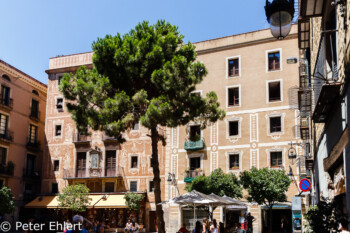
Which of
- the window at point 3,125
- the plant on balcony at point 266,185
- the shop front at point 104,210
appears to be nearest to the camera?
the plant on balcony at point 266,185

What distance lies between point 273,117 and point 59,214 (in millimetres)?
21345

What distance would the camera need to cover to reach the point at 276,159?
105ft

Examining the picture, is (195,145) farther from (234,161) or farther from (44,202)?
(44,202)

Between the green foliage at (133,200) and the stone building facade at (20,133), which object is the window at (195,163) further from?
the stone building facade at (20,133)

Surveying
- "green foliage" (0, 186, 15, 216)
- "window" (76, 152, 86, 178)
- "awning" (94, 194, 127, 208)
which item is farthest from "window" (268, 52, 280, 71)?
"green foliage" (0, 186, 15, 216)

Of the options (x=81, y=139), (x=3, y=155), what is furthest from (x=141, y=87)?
(x=3, y=155)

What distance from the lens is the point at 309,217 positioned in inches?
348

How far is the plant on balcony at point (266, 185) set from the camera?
2669cm

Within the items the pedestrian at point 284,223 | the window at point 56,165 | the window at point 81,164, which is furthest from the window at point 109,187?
the pedestrian at point 284,223

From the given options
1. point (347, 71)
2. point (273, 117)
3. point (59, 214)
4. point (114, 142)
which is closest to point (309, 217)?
point (347, 71)

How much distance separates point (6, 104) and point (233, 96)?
2086 centimetres

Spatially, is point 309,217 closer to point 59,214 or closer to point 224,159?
point 224,159

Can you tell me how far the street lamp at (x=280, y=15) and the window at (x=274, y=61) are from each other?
89.7 feet

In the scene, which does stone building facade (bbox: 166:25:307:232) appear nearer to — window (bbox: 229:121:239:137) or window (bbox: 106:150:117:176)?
window (bbox: 229:121:239:137)
